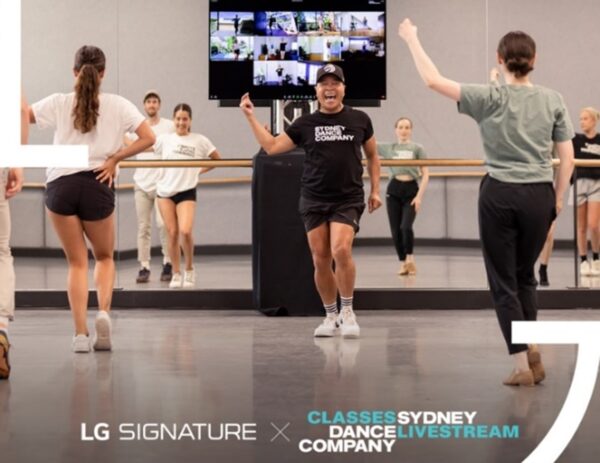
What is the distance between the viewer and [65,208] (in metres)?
5.53

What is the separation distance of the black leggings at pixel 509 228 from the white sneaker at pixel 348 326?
1476mm

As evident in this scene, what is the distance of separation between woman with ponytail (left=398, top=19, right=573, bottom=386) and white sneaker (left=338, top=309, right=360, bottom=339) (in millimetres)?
1455

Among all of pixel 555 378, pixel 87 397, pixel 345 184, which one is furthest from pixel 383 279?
pixel 87 397

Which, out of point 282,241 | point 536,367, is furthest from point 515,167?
point 282,241

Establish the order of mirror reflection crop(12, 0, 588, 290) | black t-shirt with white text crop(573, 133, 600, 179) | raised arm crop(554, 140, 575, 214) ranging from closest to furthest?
raised arm crop(554, 140, 575, 214) → mirror reflection crop(12, 0, 588, 290) → black t-shirt with white text crop(573, 133, 600, 179)

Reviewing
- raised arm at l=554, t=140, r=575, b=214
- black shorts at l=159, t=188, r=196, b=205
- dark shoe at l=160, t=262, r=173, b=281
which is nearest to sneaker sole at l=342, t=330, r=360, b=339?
raised arm at l=554, t=140, r=575, b=214

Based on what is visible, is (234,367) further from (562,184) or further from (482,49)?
(482,49)

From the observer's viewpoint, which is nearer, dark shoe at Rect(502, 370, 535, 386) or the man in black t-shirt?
dark shoe at Rect(502, 370, 535, 386)

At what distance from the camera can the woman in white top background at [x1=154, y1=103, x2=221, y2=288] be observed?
792cm

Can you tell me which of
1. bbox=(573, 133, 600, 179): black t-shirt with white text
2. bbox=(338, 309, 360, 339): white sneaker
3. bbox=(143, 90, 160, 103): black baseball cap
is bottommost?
bbox=(338, 309, 360, 339): white sneaker

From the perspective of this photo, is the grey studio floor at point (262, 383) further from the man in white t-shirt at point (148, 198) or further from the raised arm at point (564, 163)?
the raised arm at point (564, 163)

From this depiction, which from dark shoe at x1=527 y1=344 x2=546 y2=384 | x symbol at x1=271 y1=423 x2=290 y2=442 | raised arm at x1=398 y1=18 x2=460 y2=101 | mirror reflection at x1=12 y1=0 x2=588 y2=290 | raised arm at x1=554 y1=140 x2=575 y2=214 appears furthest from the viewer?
mirror reflection at x1=12 y1=0 x2=588 y2=290

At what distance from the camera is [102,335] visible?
5.75 m

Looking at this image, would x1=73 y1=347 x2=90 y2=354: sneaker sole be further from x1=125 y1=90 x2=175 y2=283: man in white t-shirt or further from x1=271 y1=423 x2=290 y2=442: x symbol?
x1=125 y1=90 x2=175 y2=283: man in white t-shirt
